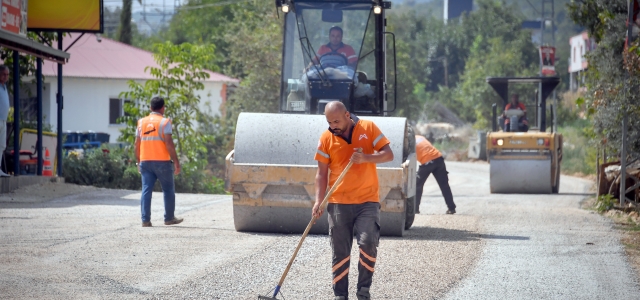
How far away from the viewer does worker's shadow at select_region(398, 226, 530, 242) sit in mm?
11077

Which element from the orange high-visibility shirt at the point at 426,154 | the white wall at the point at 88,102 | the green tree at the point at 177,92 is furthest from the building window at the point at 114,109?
the orange high-visibility shirt at the point at 426,154

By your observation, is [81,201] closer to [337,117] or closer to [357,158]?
[337,117]

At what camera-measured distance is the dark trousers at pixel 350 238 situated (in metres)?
7.12

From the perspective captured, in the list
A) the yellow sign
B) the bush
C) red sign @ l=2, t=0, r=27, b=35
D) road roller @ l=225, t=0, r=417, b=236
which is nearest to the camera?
road roller @ l=225, t=0, r=417, b=236

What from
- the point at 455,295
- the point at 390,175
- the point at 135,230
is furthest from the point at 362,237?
the point at 135,230

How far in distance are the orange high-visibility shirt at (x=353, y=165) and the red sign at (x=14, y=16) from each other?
9659 mm

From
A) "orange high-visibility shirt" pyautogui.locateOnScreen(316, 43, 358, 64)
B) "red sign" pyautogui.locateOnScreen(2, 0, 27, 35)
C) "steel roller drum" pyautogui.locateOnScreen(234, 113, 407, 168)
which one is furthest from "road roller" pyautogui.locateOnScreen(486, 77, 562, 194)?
"red sign" pyautogui.locateOnScreen(2, 0, 27, 35)

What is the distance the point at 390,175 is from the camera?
415 inches

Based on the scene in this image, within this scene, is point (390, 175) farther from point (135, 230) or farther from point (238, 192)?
point (135, 230)

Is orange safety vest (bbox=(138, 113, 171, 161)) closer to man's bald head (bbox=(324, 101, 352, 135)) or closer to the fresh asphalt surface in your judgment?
the fresh asphalt surface

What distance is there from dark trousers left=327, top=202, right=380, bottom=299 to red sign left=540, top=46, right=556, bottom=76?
20.7m

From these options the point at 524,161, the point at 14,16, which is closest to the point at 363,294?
the point at 14,16

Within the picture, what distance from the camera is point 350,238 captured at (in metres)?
7.28

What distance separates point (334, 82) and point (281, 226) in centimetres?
260
